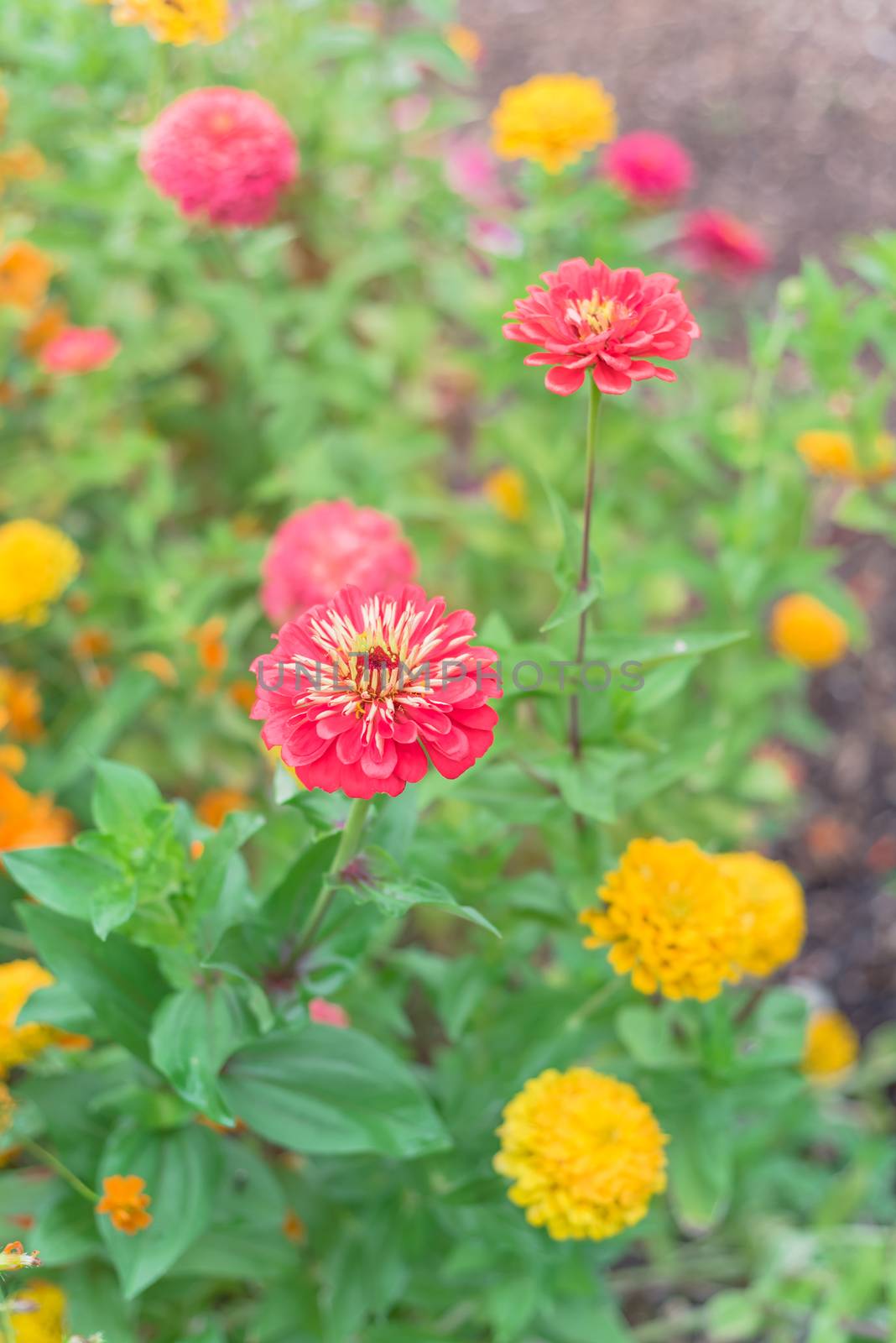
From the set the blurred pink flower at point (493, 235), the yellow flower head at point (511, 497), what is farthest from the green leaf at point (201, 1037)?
the blurred pink flower at point (493, 235)

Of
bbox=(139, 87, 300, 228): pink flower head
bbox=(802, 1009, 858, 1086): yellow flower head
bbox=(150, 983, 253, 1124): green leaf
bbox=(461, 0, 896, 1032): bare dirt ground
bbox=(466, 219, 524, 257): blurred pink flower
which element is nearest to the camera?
bbox=(150, 983, 253, 1124): green leaf

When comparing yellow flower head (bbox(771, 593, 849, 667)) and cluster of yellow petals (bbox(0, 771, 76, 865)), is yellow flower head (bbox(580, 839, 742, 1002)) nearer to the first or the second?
cluster of yellow petals (bbox(0, 771, 76, 865))

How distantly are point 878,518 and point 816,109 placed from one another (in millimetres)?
2621

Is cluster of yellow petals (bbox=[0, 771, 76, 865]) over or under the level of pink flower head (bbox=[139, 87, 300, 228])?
under

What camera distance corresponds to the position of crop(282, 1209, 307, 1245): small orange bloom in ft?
4.36

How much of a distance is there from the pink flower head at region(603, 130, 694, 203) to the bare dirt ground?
1201 millimetres

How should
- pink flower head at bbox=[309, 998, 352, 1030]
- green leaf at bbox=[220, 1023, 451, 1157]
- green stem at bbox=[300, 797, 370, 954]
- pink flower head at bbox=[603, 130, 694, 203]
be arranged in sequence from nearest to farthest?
green stem at bbox=[300, 797, 370, 954] → green leaf at bbox=[220, 1023, 451, 1157] → pink flower head at bbox=[309, 998, 352, 1030] → pink flower head at bbox=[603, 130, 694, 203]

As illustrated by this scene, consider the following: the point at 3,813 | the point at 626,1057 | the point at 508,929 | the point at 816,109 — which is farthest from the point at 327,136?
the point at 816,109

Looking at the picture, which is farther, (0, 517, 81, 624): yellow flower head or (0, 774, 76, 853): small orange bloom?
(0, 517, 81, 624): yellow flower head

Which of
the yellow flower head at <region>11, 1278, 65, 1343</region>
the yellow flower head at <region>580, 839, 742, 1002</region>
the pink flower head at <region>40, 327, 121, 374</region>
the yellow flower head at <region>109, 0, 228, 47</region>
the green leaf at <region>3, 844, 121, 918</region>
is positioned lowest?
the yellow flower head at <region>11, 1278, 65, 1343</region>

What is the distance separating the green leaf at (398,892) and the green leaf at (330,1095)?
0.75 feet

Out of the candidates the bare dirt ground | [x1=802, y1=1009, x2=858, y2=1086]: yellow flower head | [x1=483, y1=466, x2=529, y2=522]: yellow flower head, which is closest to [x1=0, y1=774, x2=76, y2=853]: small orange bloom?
[x1=483, y1=466, x2=529, y2=522]: yellow flower head

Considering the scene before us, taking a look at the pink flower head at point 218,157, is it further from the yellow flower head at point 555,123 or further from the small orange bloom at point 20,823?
the small orange bloom at point 20,823

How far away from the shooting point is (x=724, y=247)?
211cm
